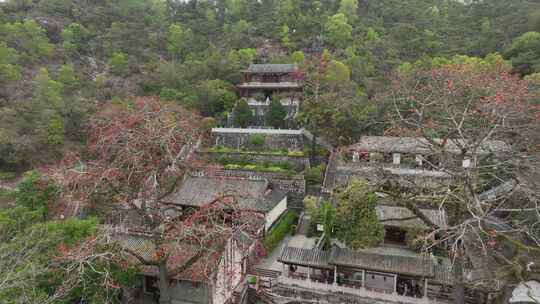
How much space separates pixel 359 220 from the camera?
49.9ft

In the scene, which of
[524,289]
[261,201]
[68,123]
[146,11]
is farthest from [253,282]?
[146,11]

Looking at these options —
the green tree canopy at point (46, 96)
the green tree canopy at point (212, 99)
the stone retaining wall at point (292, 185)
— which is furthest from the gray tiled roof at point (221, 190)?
the green tree canopy at point (46, 96)

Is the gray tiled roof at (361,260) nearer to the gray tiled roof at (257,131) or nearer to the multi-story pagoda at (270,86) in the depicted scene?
the gray tiled roof at (257,131)

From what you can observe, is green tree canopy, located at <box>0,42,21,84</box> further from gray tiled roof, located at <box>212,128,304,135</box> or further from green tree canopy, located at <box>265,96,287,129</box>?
green tree canopy, located at <box>265,96,287,129</box>

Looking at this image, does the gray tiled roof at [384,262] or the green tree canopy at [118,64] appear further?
the green tree canopy at [118,64]

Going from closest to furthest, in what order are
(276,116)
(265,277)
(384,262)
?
(384,262) < (265,277) < (276,116)

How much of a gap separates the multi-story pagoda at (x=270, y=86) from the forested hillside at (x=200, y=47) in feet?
8.31

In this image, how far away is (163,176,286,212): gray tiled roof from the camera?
64.5 ft

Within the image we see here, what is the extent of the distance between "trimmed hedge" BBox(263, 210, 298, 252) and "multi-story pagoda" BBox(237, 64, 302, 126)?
14817mm

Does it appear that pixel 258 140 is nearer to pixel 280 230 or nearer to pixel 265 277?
pixel 280 230

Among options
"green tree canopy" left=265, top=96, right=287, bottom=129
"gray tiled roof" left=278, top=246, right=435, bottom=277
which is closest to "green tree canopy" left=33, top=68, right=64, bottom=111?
"green tree canopy" left=265, top=96, right=287, bottom=129

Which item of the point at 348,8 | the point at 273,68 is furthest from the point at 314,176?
the point at 348,8

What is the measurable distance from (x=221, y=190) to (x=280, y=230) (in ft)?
15.3

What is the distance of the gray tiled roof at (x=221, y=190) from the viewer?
19672 millimetres
